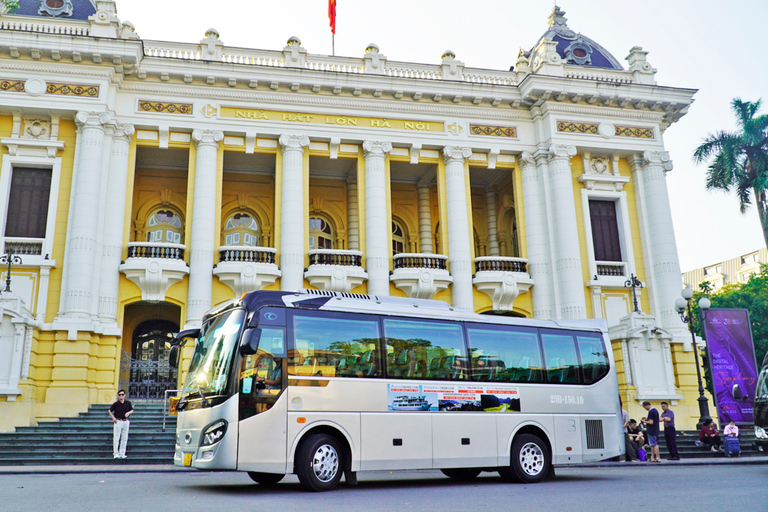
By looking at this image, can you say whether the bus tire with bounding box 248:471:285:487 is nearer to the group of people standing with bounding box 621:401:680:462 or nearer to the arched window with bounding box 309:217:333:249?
the group of people standing with bounding box 621:401:680:462

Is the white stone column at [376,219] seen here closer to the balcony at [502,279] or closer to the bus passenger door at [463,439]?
the balcony at [502,279]

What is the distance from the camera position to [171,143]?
24.4 metres

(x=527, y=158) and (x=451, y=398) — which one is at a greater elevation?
(x=527, y=158)

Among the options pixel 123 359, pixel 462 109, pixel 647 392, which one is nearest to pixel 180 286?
pixel 123 359

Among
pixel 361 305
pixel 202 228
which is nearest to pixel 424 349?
pixel 361 305

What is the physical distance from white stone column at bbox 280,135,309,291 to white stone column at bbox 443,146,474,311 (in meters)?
5.57

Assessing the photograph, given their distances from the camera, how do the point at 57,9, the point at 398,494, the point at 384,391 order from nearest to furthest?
the point at 398,494 → the point at 384,391 → the point at 57,9

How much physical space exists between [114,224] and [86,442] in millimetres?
8112

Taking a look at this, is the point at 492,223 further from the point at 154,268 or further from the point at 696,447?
the point at 154,268

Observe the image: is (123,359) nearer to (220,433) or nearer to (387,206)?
(387,206)

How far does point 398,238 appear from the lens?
29.6 meters

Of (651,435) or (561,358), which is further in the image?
(651,435)

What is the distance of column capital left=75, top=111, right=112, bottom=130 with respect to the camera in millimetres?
22547

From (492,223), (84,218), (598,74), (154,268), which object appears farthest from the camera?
(492,223)
